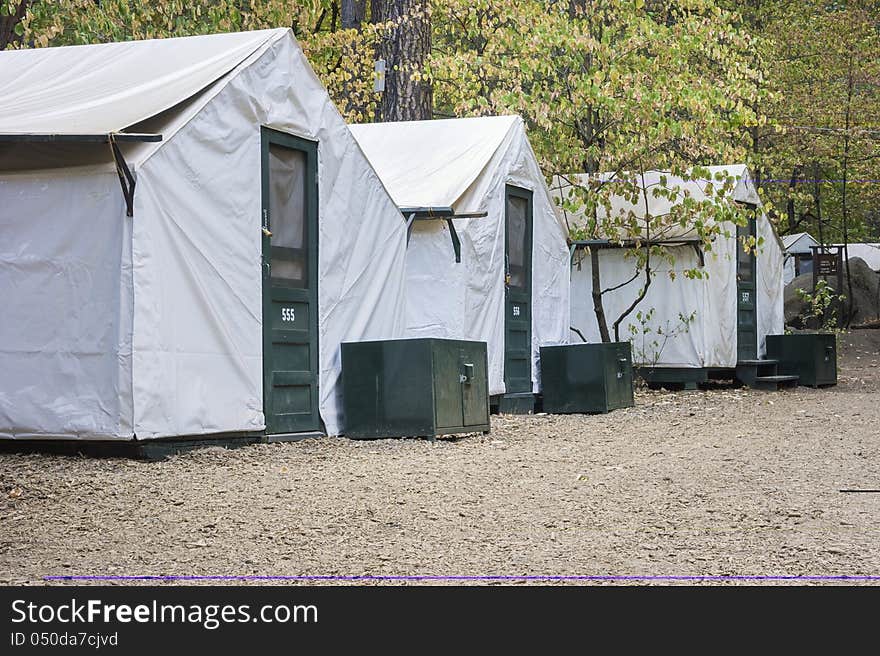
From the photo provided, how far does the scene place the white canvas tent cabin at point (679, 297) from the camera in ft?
51.5

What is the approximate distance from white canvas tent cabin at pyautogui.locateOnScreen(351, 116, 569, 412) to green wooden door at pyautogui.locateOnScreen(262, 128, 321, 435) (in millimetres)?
1900

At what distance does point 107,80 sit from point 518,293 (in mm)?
5392

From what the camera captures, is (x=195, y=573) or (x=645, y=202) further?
(x=645, y=202)

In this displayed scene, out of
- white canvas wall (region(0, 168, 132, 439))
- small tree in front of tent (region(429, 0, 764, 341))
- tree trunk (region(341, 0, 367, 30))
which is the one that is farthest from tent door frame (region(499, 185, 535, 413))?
tree trunk (region(341, 0, 367, 30))

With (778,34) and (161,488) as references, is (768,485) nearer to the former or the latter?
(161,488)

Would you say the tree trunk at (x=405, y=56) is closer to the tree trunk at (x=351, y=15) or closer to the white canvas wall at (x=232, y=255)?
the tree trunk at (x=351, y=15)

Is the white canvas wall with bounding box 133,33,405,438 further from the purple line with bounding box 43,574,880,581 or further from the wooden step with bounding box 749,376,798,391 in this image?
the wooden step with bounding box 749,376,798,391

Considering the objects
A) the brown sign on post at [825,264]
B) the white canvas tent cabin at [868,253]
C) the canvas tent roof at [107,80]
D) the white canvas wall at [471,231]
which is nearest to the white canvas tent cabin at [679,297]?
the white canvas wall at [471,231]

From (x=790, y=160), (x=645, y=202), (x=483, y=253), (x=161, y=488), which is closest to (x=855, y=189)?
(x=790, y=160)

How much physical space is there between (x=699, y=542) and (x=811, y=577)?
0.78m

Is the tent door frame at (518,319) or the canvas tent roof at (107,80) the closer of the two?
the canvas tent roof at (107,80)

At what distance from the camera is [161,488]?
258 inches

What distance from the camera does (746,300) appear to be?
16.6m

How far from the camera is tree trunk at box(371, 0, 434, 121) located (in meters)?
15.6
